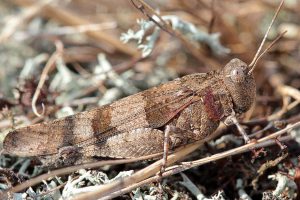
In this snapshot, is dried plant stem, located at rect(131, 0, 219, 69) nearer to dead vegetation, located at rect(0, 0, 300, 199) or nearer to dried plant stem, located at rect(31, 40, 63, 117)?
dead vegetation, located at rect(0, 0, 300, 199)

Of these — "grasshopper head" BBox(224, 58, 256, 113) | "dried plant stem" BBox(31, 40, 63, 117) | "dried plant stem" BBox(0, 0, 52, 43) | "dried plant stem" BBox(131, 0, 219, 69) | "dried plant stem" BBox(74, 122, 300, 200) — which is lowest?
"dried plant stem" BBox(74, 122, 300, 200)

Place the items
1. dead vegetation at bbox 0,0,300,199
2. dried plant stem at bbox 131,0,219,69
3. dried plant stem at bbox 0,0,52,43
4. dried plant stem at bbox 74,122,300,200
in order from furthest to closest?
dried plant stem at bbox 0,0,52,43 < dried plant stem at bbox 131,0,219,69 < dead vegetation at bbox 0,0,300,199 < dried plant stem at bbox 74,122,300,200

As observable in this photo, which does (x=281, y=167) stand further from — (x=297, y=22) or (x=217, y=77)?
(x=297, y=22)

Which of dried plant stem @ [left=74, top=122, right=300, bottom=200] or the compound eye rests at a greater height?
the compound eye

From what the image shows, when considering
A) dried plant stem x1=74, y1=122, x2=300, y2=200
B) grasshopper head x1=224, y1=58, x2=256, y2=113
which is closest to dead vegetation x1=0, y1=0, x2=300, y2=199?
dried plant stem x1=74, y1=122, x2=300, y2=200

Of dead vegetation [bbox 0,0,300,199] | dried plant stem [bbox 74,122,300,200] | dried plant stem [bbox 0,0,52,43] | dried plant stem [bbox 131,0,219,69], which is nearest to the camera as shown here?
dried plant stem [bbox 74,122,300,200]

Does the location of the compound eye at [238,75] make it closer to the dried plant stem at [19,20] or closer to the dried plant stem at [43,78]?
the dried plant stem at [43,78]

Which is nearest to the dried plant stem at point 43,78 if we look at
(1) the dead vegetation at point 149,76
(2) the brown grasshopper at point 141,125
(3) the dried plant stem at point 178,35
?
(1) the dead vegetation at point 149,76
